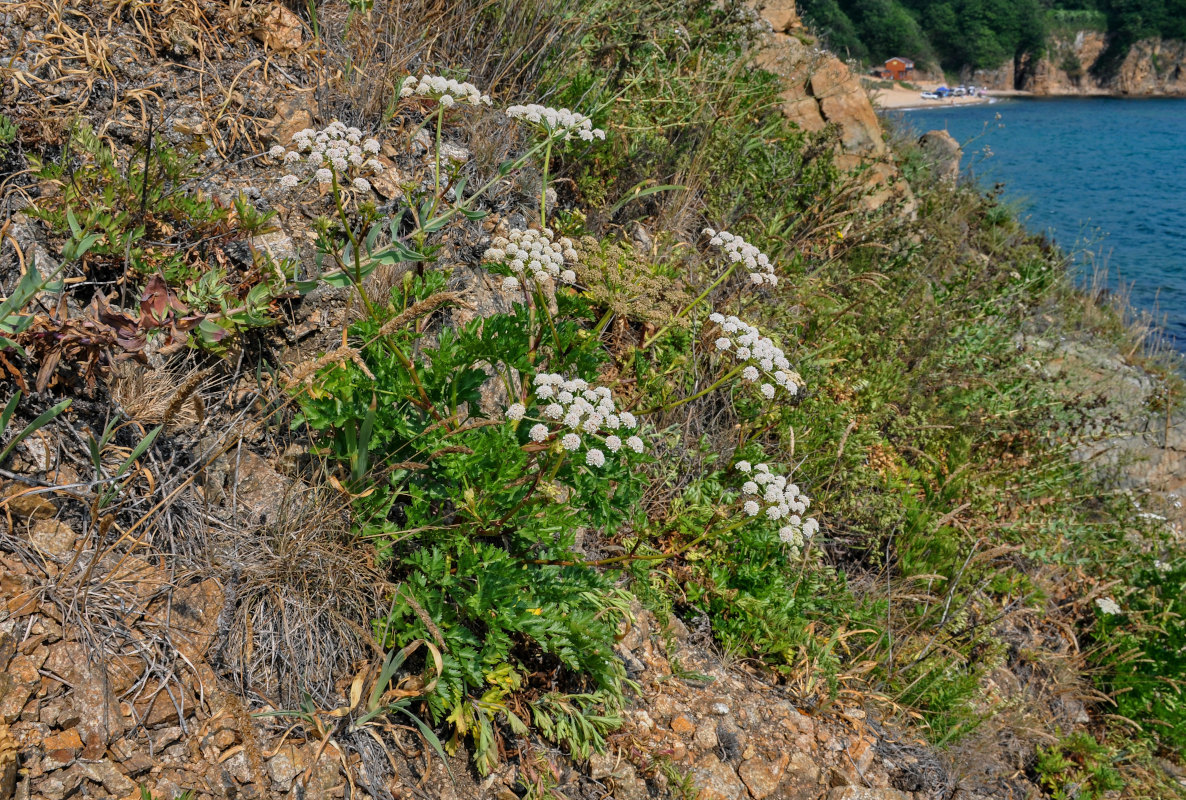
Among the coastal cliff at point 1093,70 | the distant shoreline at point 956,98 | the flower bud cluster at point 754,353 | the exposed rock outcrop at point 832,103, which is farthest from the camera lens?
the coastal cliff at point 1093,70

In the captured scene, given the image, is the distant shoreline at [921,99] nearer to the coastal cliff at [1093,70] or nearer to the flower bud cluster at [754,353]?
the coastal cliff at [1093,70]

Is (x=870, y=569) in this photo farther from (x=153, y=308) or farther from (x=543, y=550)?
(x=153, y=308)

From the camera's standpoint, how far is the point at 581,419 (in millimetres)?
2221

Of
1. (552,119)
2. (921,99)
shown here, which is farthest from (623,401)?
(921,99)

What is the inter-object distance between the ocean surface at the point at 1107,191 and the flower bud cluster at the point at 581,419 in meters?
7.18

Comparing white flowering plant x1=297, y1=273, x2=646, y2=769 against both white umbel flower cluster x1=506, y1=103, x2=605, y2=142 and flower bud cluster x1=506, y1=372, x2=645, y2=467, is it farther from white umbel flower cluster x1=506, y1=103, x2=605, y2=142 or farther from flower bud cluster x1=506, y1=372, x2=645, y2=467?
white umbel flower cluster x1=506, y1=103, x2=605, y2=142

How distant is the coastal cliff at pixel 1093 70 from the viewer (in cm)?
6297

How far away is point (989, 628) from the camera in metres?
4.19

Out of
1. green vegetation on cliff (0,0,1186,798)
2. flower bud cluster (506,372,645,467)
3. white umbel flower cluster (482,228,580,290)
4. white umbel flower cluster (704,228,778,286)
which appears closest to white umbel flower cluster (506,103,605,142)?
green vegetation on cliff (0,0,1186,798)

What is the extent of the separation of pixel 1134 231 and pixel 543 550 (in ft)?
54.5

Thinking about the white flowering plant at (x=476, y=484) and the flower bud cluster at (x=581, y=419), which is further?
the white flowering plant at (x=476, y=484)

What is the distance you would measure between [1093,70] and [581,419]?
296ft

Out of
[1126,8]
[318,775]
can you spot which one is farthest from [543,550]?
[1126,8]

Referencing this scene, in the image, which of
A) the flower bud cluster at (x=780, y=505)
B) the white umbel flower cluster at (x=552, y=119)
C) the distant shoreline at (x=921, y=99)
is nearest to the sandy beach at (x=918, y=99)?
the distant shoreline at (x=921, y=99)
